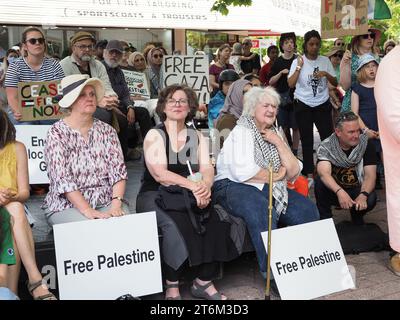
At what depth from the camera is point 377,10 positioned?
7.41m

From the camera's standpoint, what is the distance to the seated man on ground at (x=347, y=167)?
5438 mm

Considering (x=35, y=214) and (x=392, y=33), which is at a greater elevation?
(x=392, y=33)

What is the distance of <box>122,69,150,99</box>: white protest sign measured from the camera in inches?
345

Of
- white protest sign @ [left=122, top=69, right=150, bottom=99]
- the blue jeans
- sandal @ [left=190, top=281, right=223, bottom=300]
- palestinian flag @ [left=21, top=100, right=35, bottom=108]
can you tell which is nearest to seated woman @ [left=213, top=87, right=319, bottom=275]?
the blue jeans

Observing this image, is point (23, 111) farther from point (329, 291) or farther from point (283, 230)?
point (329, 291)

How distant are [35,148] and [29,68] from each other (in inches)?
35.2

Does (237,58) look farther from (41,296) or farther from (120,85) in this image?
(41,296)

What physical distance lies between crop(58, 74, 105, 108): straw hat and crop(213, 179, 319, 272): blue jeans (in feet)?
4.14

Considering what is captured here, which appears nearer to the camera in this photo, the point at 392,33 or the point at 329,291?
the point at 329,291

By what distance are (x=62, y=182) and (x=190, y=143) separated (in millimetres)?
1092

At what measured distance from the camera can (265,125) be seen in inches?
196

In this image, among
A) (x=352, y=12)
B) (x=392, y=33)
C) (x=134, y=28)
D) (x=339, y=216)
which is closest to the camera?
(x=339, y=216)

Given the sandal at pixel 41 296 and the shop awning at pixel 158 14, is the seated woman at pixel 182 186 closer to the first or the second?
the sandal at pixel 41 296
